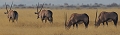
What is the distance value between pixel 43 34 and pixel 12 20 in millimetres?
9624

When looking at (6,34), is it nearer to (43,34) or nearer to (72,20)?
(43,34)

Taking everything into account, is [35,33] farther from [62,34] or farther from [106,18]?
[106,18]

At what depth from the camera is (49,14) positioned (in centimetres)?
2680

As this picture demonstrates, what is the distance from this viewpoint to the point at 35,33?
59.2 feet

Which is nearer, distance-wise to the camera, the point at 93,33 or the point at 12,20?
the point at 93,33

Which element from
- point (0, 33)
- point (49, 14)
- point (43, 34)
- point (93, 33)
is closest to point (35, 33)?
point (43, 34)

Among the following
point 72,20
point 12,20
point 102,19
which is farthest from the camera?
point 12,20

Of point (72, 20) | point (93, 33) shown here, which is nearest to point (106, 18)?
point (72, 20)

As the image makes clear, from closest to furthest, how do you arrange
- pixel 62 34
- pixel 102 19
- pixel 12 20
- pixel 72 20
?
pixel 62 34 < pixel 72 20 < pixel 102 19 < pixel 12 20

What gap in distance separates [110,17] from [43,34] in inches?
263

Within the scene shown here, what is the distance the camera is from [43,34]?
693 inches

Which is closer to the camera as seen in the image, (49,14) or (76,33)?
(76,33)

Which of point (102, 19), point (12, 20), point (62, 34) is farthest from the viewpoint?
point (12, 20)

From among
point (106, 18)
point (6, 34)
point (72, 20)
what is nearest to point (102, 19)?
point (106, 18)
